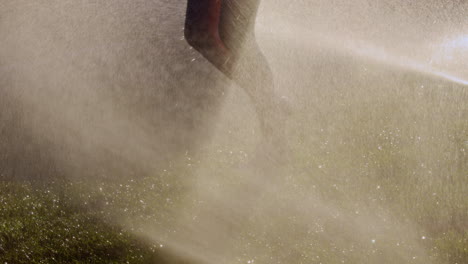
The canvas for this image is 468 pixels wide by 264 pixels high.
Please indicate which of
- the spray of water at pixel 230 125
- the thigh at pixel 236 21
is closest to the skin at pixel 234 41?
the thigh at pixel 236 21

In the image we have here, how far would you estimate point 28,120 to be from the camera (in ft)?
6.64

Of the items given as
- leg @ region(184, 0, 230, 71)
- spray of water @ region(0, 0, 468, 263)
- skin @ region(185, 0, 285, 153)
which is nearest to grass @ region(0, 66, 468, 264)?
spray of water @ region(0, 0, 468, 263)

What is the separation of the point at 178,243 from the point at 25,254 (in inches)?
21.6

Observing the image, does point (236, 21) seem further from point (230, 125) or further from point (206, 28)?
point (230, 125)

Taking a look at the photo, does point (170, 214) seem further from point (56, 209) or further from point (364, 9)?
point (364, 9)

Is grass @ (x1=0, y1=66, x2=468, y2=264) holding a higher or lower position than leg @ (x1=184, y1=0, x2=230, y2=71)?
lower

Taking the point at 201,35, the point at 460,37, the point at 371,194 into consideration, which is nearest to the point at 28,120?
the point at 201,35

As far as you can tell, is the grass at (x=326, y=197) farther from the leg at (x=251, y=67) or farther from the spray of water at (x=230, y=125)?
the leg at (x=251, y=67)

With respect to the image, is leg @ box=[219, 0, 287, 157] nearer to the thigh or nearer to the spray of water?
the thigh

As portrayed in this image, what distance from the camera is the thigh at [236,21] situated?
145cm

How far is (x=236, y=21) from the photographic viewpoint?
4.85ft

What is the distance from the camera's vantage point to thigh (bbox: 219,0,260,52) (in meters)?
1.45

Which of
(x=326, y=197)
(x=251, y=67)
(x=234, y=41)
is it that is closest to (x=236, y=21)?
(x=234, y=41)

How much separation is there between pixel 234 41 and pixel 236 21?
0.28 feet
